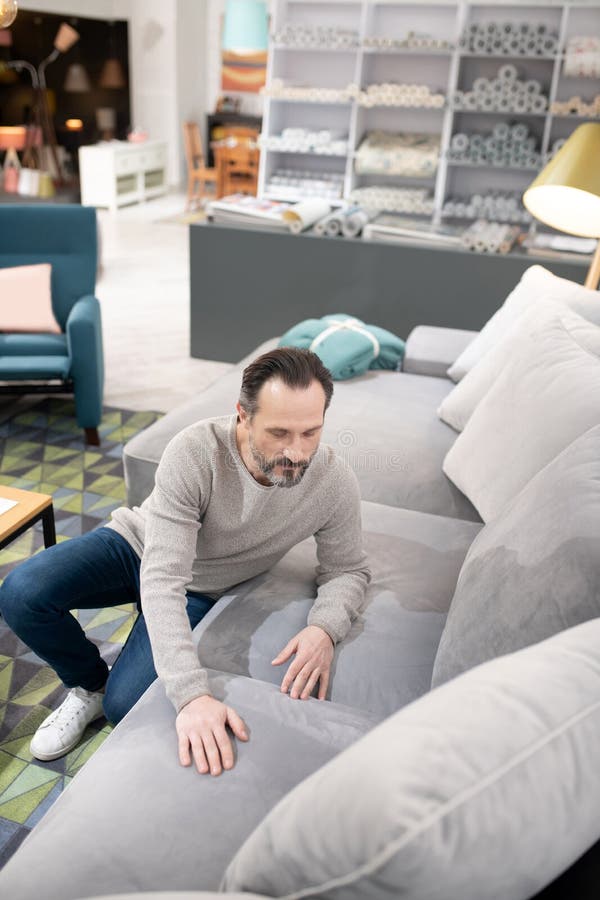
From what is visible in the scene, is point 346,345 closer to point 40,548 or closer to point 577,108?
point 40,548

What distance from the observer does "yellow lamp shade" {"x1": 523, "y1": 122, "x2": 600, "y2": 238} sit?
211 centimetres

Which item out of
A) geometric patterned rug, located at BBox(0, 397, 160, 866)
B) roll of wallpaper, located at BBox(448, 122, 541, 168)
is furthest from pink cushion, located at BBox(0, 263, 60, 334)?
roll of wallpaper, located at BBox(448, 122, 541, 168)

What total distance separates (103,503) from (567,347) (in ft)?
5.55

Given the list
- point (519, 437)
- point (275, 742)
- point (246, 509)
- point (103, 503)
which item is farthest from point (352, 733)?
point (103, 503)

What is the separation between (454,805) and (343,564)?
0.96 meters

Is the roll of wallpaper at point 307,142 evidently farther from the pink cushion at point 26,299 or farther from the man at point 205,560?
the man at point 205,560

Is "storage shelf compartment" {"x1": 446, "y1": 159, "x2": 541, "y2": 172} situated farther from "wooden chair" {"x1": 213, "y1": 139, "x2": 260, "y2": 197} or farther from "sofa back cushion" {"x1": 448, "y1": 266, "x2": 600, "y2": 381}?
"wooden chair" {"x1": 213, "y1": 139, "x2": 260, "y2": 197}

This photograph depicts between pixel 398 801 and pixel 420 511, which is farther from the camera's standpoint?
pixel 420 511

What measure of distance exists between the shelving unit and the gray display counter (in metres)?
1.90

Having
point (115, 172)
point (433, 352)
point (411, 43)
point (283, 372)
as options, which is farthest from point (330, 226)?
point (115, 172)

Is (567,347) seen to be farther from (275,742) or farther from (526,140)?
(526,140)

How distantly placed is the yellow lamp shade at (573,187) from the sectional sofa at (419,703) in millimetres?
220

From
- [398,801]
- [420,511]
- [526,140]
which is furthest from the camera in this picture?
[526,140]

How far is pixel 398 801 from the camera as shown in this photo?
598mm
